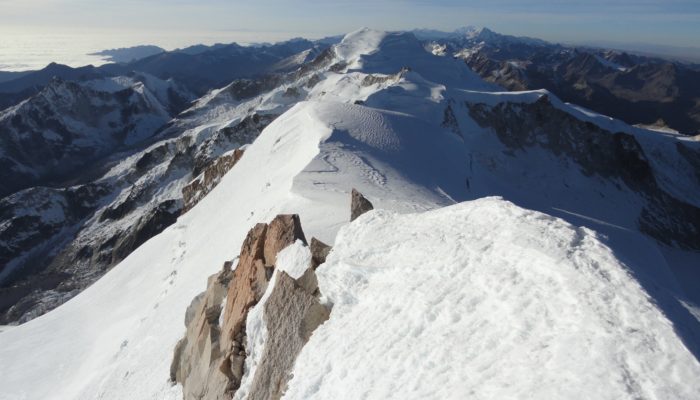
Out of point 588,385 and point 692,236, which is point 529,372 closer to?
point 588,385

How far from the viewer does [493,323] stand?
25.4 ft

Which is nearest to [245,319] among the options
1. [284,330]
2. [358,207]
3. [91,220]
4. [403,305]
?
[284,330]

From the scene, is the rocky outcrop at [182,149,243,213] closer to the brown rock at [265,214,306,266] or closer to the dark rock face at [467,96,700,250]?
the brown rock at [265,214,306,266]

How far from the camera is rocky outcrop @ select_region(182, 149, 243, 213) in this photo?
2140 inches

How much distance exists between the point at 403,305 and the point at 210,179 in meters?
53.2

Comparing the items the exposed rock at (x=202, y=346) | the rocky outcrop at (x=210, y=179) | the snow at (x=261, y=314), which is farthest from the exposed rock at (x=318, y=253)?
the rocky outcrop at (x=210, y=179)

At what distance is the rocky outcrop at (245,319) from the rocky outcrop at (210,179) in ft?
123

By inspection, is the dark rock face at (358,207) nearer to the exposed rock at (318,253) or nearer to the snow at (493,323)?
the exposed rock at (318,253)

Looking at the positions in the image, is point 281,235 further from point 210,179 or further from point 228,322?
point 210,179

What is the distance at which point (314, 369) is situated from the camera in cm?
906

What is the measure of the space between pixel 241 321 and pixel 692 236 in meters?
83.3

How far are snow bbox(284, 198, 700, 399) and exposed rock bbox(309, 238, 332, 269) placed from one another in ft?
2.96

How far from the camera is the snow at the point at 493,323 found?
20.4 ft

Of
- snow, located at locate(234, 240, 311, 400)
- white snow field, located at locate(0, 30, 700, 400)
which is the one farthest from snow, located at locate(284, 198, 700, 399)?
snow, located at locate(234, 240, 311, 400)
